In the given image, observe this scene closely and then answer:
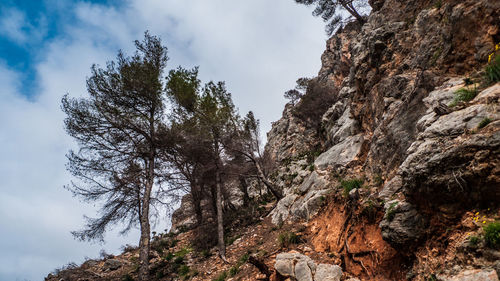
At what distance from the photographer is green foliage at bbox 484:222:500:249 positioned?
2.67 meters

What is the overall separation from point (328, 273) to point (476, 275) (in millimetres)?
2795

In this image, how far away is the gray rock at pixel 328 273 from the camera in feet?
15.8

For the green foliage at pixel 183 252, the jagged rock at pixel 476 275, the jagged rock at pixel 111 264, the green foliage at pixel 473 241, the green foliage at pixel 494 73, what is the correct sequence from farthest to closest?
the jagged rock at pixel 111 264 < the green foliage at pixel 183 252 < the green foliage at pixel 494 73 < the green foliage at pixel 473 241 < the jagged rock at pixel 476 275

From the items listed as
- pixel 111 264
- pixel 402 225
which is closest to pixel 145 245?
pixel 111 264

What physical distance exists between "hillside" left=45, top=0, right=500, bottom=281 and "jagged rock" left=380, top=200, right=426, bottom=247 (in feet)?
0.06

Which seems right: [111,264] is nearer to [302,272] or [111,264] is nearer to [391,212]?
[302,272]

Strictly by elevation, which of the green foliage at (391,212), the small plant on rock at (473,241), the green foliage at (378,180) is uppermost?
the green foliage at (378,180)

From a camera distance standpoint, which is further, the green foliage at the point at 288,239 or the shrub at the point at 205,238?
the shrub at the point at 205,238

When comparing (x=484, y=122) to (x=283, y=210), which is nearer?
(x=484, y=122)

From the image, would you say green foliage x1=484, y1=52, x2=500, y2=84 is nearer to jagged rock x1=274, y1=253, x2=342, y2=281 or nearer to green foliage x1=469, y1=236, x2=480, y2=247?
green foliage x1=469, y1=236, x2=480, y2=247

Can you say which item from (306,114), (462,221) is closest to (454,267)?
(462,221)

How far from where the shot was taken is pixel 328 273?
4.91 meters

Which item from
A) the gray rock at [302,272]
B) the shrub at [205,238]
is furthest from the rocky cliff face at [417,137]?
the shrub at [205,238]

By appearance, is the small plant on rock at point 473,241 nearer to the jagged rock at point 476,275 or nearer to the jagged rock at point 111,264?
the jagged rock at point 476,275
